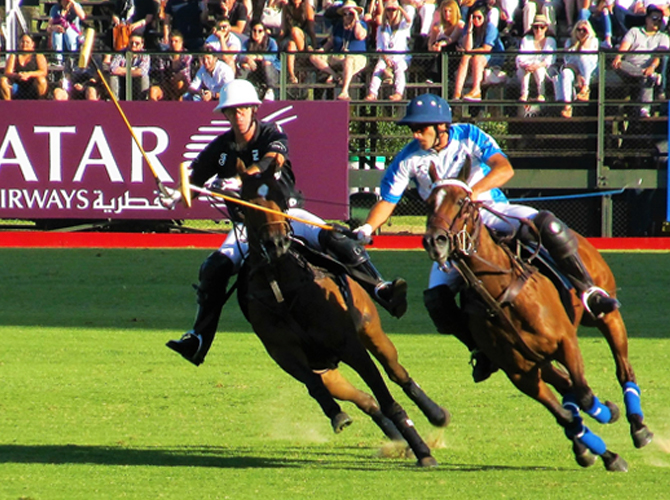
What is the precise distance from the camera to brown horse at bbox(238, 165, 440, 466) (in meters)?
6.82

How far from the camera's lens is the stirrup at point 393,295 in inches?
290

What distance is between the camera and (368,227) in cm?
719

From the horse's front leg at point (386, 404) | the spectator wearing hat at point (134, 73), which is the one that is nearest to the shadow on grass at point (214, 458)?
the horse's front leg at point (386, 404)

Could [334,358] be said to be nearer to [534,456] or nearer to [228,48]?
[534,456]

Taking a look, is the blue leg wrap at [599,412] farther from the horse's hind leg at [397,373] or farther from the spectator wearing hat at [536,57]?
the spectator wearing hat at [536,57]

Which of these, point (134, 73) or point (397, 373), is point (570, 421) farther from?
point (134, 73)

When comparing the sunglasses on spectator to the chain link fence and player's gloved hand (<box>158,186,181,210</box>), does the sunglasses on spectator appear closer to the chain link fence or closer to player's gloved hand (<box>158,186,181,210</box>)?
player's gloved hand (<box>158,186,181,210</box>)

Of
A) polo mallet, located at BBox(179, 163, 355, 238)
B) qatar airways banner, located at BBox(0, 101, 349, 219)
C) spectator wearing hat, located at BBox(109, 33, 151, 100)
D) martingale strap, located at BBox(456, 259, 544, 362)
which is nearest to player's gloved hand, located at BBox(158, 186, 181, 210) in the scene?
polo mallet, located at BBox(179, 163, 355, 238)

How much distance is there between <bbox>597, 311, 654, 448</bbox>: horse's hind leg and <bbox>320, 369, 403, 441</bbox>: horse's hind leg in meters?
1.42

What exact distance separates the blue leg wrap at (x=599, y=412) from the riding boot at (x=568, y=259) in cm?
57

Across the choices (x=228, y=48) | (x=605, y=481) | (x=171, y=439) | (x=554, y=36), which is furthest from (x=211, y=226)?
(x=605, y=481)

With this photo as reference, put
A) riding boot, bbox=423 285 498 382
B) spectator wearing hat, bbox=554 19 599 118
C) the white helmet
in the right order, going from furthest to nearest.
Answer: spectator wearing hat, bbox=554 19 599 118 → the white helmet → riding boot, bbox=423 285 498 382

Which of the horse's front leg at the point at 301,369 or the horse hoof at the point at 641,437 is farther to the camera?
the horse's front leg at the point at 301,369

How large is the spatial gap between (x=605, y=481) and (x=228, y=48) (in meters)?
12.8
